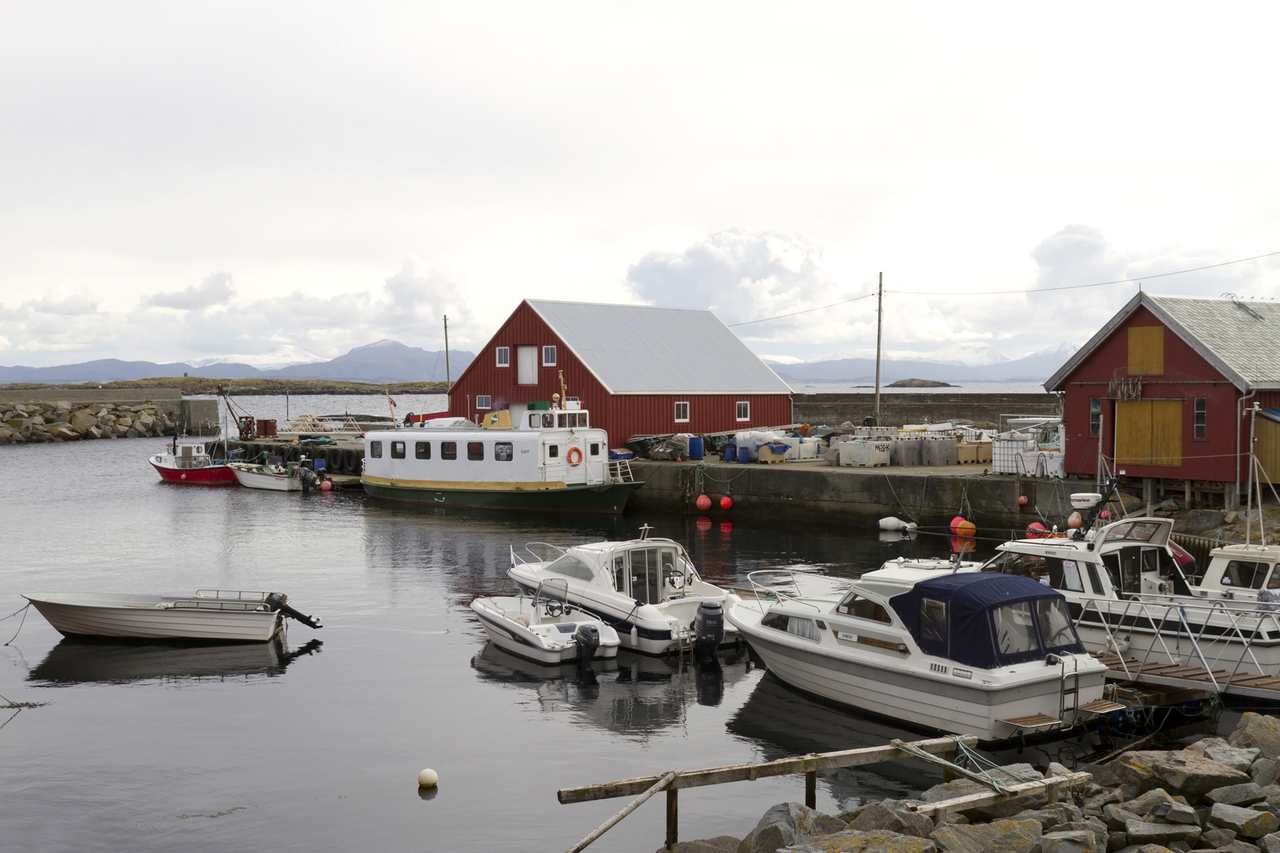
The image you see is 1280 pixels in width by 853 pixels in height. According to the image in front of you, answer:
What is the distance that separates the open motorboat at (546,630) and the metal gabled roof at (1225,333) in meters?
13.8

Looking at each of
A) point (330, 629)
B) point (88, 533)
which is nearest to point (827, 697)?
point (330, 629)

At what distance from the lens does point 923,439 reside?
32969 millimetres

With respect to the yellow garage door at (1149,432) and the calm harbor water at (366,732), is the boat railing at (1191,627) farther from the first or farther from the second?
the yellow garage door at (1149,432)

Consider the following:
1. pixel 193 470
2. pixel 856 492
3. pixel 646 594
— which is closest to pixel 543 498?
pixel 856 492

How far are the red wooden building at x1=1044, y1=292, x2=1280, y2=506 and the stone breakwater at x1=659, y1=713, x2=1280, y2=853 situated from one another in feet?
48.2

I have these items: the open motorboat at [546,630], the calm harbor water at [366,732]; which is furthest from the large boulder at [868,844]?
the open motorboat at [546,630]

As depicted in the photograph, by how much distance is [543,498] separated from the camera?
1362 inches

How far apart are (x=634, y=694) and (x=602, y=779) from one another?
3287 millimetres

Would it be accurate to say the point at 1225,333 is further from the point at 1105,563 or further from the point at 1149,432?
the point at 1105,563

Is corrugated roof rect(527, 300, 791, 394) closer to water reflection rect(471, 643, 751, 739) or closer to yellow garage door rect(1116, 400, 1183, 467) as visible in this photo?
yellow garage door rect(1116, 400, 1183, 467)

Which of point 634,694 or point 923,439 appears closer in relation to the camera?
point 634,694

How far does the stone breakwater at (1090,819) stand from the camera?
27.2ft

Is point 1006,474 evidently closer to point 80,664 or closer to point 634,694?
point 634,694

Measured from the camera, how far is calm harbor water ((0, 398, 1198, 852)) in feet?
36.0
